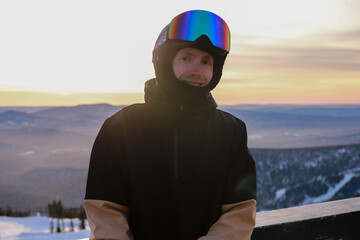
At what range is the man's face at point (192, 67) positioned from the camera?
1.57 metres

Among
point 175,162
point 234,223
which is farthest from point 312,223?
point 175,162

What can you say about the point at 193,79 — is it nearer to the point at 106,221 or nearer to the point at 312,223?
the point at 106,221

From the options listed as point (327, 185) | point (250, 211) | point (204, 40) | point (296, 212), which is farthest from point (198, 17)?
point (327, 185)

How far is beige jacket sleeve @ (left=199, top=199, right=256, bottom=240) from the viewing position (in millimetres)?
1553

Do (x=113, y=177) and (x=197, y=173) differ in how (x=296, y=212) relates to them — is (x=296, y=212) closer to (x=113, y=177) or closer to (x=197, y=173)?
(x=197, y=173)

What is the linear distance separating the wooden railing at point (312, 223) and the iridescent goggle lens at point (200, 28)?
101cm

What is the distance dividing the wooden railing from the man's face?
0.91m

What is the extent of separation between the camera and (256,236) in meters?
2.04

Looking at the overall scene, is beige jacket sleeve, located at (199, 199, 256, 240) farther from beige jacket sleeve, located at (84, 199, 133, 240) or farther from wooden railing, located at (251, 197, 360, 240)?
wooden railing, located at (251, 197, 360, 240)

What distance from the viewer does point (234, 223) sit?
1594 millimetres

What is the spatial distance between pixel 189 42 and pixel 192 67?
0.10 meters

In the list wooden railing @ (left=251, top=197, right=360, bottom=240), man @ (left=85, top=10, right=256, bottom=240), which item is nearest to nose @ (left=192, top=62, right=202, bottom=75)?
man @ (left=85, top=10, right=256, bottom=240)

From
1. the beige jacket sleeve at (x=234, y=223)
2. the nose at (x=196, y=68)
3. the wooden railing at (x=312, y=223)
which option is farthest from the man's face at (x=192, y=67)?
the wooden railing at (x=312, y=223)

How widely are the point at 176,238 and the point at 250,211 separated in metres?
0.33
